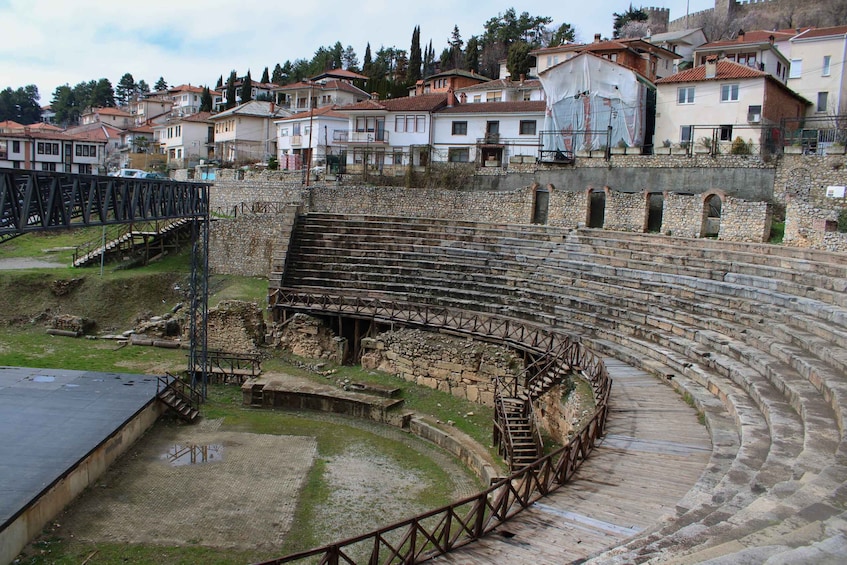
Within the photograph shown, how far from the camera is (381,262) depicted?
2808 cm

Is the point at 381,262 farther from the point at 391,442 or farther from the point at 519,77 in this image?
the point at 519,77

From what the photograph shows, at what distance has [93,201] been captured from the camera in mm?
15266

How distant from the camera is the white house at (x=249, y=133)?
178 feet

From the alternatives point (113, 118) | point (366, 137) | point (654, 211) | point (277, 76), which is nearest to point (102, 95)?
point (113, 118)

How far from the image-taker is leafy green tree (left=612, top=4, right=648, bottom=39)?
243 ft

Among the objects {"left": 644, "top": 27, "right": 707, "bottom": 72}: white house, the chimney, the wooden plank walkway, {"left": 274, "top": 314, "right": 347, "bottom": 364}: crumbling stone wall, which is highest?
{"left": 644, "top": 27, "right": 707, "bottom": 72}: white house

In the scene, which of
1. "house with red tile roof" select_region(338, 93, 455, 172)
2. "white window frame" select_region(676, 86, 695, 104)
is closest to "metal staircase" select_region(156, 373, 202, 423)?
"house with red tile roof" select_region(338, 93, 455, 172)

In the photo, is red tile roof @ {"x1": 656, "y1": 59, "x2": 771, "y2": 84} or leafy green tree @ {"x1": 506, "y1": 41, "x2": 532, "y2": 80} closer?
red tile roof @ {"x1": 656, "y1": 59, "x2": 771, "y2": 84}

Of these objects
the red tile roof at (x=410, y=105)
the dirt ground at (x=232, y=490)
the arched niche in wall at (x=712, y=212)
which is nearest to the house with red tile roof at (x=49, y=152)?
the red tile roof at (x=410, y=105)

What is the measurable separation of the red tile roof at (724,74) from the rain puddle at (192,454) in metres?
25.3

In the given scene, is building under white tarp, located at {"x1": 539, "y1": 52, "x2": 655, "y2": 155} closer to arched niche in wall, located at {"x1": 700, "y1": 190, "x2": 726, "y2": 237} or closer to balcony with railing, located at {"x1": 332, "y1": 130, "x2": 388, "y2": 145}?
arched niche in wall, located at {"x1": 700, "y1": 190, "x2": 726, "y2": 237}

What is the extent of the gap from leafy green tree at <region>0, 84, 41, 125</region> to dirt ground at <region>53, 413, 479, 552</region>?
10025cm

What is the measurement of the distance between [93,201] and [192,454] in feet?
20.1

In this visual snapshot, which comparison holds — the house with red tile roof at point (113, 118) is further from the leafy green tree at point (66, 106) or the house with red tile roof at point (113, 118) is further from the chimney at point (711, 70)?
the chimney at point (711, 70)
